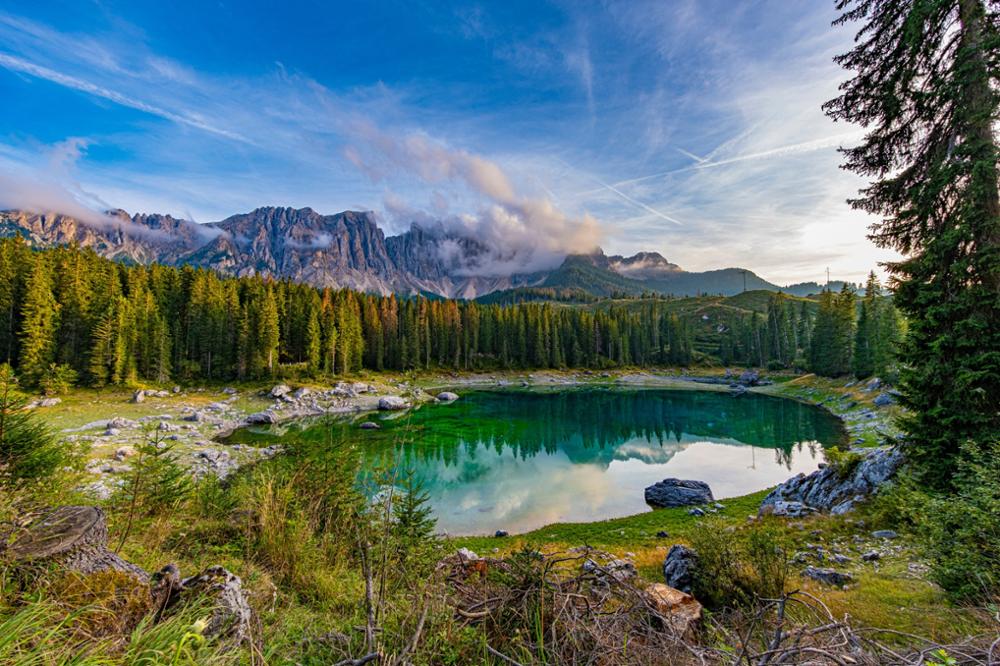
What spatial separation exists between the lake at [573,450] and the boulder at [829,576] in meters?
9.58

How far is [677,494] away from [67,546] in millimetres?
22234

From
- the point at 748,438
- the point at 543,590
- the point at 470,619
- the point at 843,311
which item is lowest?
the point at 748,438

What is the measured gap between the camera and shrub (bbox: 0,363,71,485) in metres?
5.19

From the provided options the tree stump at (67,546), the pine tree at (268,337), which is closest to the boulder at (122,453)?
the tree stump at (67,546)

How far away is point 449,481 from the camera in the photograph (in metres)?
24.2

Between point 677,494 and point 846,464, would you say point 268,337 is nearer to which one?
point 677,494

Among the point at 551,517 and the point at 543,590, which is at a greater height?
the point at 543,590

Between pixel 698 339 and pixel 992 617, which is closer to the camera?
pixel 992 617

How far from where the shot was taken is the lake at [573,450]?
1997 centimetres

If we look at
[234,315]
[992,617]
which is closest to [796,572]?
[992,617]

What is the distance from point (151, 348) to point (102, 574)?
54.8 metres

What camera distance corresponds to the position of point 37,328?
37.7 meters

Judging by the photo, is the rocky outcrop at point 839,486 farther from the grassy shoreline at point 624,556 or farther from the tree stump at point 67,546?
the tree stump at point 67,546

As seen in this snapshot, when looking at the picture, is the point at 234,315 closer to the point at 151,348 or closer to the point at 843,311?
the point at 151,348
